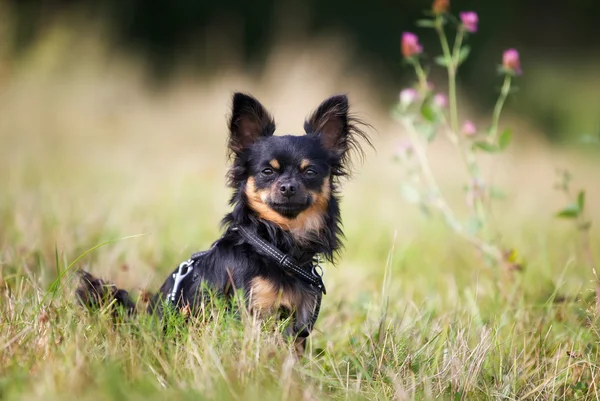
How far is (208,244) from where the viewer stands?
518 cm

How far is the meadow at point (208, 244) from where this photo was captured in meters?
2.39

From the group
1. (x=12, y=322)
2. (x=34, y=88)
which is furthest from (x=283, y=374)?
(x=34, y=88)

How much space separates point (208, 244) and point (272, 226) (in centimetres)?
212

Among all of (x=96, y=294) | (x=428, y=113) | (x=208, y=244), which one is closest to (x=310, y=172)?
(x=428, y=113)

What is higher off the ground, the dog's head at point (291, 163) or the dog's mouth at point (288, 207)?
the dog's head at point (291, 163)

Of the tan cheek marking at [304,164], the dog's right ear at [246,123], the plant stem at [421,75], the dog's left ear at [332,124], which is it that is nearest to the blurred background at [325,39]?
the plant stem at [421,75]

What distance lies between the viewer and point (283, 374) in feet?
7.48

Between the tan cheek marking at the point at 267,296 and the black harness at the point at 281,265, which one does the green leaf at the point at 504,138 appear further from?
the tan cheek marking at the point at 267,296

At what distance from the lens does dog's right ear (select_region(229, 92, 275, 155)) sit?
329 cm

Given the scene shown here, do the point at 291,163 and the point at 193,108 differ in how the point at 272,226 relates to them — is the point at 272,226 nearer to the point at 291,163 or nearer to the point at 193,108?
the point at 291,163

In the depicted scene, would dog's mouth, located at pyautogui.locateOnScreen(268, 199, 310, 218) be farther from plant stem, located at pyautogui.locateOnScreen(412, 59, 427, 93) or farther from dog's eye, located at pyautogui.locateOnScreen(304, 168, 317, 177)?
plant stem, located at pyautogui.locateOnScreen(412, 59, 427, 93)

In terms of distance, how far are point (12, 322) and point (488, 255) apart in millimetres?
2747

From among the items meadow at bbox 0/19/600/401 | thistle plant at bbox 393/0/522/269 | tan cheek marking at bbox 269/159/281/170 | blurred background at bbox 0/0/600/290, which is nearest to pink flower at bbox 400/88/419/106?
thistle plant at bbox 393/0/522/269

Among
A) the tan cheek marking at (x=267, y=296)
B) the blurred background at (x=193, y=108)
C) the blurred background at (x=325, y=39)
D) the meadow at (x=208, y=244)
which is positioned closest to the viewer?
the meadow at (x=208, y=244)
